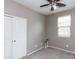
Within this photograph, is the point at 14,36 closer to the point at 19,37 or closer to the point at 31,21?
the point at 19,37

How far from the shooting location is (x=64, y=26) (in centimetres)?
549

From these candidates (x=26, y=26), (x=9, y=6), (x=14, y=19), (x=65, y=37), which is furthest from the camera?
(x=65, y=37)

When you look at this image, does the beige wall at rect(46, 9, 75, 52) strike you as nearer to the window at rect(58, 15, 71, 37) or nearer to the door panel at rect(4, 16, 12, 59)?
the window at rect(58, 15, 71, 37)

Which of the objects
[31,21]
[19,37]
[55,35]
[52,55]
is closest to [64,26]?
[55,35]

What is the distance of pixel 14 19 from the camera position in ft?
12.2

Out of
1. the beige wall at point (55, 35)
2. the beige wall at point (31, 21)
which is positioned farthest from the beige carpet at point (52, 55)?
the beige wall at point (55, 35)

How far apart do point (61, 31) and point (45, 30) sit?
1411 millimetres

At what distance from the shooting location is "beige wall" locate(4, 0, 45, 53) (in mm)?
3527

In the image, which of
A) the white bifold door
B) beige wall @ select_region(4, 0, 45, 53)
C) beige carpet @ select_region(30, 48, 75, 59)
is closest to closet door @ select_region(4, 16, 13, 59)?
the white bifold door

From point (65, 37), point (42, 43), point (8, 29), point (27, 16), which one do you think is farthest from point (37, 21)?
point (8, 29)

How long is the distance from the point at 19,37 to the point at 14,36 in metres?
0.34

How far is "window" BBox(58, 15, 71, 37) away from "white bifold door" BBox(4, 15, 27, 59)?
261cm

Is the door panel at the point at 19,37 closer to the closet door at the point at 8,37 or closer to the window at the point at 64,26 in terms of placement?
the closet door at the point at 8,37

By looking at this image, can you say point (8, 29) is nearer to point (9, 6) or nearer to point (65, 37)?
point (9, 6)
